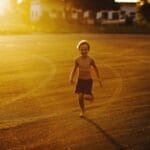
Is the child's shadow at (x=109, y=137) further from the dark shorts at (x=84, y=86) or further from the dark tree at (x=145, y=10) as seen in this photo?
the dark tree at (x=145, y=10)

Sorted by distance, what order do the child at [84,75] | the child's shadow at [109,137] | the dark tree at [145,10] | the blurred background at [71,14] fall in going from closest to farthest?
1. the child's shadow at [109,137]
2. the child at [84,75]
3. the blurred background at [71,14]
4. the dark tree at [145,10]

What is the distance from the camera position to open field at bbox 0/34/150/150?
10055mm

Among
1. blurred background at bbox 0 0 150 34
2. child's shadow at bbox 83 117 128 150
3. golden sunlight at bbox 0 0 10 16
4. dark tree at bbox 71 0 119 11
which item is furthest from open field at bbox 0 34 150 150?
golden sunlight at bbox 0 0 10 16

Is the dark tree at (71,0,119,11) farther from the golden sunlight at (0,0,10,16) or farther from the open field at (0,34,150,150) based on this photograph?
the open field at (0,34,150,150)

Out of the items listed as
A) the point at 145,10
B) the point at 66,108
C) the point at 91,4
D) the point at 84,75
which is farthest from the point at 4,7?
the point at 84,75

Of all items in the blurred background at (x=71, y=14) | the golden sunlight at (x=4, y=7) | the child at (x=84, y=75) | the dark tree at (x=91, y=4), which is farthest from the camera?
the golden sunlight at (x=4, y=7)

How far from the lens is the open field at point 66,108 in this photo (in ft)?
33.0

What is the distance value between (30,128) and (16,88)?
18.5 ft

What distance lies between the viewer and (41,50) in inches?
1160

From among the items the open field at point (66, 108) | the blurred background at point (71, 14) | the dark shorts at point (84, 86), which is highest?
the dark shorts at point (84, 86)

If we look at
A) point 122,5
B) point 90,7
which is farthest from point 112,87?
point 122,5

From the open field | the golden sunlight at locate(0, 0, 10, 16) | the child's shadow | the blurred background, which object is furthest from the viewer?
→ the golden sunlight at locate(0, 0, 10, 16)

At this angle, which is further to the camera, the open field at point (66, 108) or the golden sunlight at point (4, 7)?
the golden sunlight at point (4, 7)

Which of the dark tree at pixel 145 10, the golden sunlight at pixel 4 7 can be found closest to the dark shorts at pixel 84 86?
the dark tree at pixel 145 10
